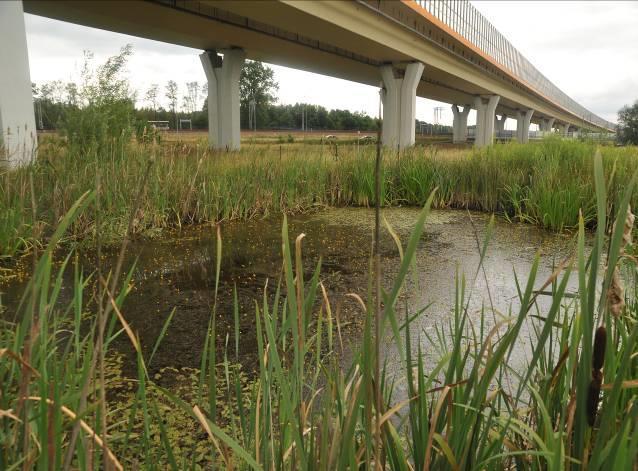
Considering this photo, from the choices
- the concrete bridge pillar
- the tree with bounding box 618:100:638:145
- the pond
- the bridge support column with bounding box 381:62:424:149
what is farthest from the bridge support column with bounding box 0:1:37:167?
the concrete bridge pillar

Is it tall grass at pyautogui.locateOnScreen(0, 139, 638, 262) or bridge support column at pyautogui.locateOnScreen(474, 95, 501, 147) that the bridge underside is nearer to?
tall grass at pyautogui.locateOnScreen(0, 139, 638, 262)

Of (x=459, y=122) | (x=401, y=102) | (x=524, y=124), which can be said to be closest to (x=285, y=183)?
(x=401, y=102)

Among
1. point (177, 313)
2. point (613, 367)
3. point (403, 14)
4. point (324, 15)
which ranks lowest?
point (177, 313)

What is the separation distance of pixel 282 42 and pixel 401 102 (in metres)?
4.37

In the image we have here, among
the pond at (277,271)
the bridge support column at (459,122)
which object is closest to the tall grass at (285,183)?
the pond at (277,271)

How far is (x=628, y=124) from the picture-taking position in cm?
2441

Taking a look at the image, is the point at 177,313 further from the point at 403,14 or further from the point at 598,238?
the point at 403,14

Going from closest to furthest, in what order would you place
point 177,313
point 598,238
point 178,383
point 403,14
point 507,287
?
point 598,238 < point 178,383 < point 177,313 < point 507,287 < point 403,14

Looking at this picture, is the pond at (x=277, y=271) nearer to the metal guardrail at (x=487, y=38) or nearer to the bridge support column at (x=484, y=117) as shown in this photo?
the metal guardrail at (x=487, y=38)

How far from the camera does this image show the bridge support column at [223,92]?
546 inches

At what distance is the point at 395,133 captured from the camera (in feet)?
52.1

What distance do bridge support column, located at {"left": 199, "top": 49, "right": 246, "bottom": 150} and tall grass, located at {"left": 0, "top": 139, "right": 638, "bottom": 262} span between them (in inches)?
275

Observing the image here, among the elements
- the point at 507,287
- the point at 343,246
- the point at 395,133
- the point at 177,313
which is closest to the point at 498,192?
the point at 343,246

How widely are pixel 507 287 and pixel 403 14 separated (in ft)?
36.1
